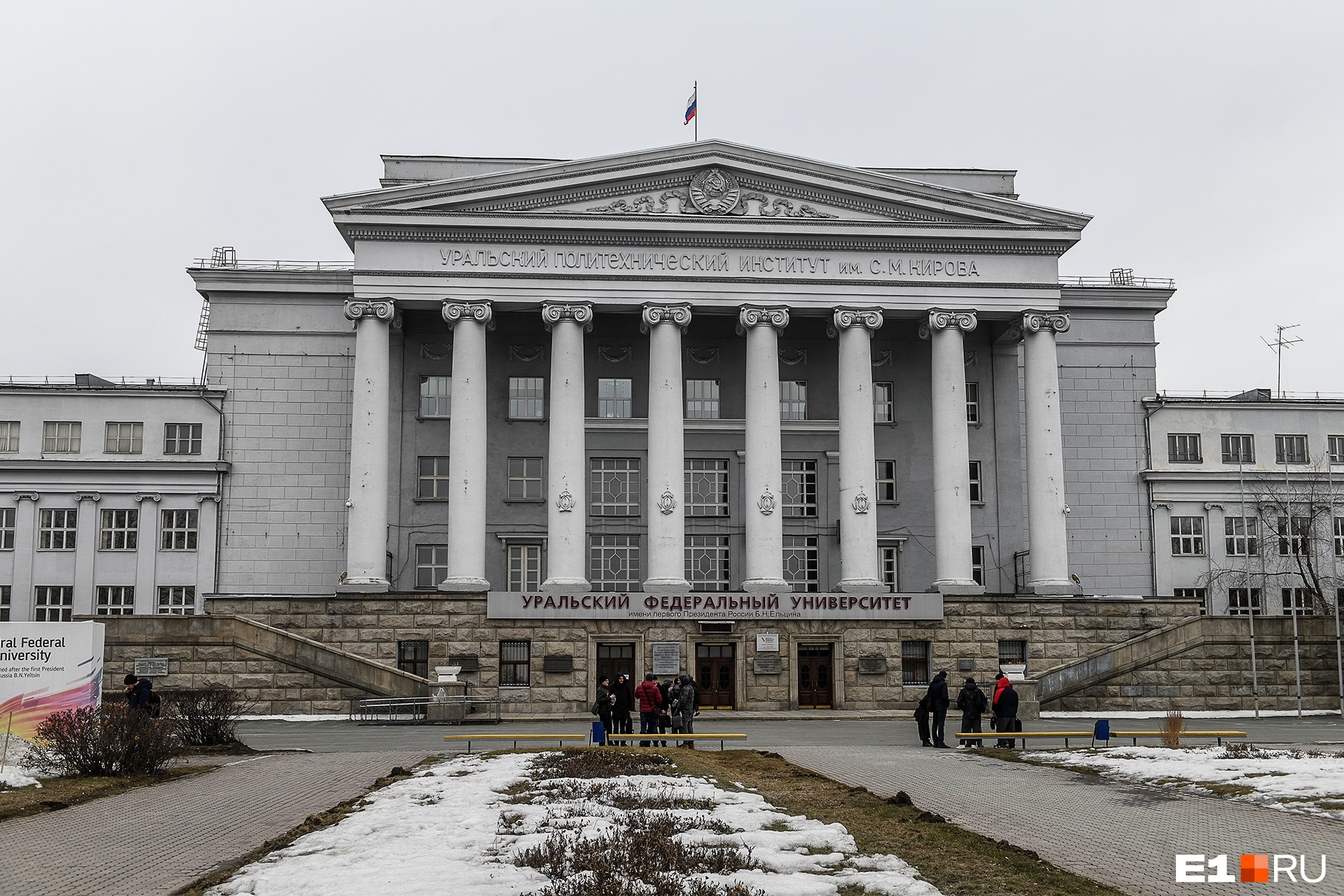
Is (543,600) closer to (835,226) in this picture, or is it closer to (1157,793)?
(835,226)

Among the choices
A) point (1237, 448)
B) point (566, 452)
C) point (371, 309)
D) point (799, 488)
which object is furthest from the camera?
point (1237, 448)

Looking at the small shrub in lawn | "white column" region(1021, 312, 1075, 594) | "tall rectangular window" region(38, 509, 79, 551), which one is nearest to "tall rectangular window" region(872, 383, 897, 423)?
"white column" region(1021, 312, 1075, 594)

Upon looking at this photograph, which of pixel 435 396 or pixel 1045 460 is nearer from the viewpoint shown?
pixel 1045 460

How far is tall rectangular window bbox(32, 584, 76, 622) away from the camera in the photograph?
179 ft

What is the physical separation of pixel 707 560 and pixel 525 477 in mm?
8597

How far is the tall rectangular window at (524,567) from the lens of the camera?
171 feet

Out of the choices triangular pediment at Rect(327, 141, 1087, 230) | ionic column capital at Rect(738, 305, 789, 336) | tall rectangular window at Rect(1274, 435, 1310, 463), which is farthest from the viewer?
tall rectangular window at Rect(1274, 435, 1310, 463)

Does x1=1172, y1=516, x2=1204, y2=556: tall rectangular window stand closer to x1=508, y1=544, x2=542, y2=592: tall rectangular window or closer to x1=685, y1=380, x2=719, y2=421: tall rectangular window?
x1=685, y1=380, x2=719, y2=421: tall rectangular window

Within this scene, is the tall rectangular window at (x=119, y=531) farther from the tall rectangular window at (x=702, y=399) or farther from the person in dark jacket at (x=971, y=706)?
the person in dark jacket at (x=971, y=706)

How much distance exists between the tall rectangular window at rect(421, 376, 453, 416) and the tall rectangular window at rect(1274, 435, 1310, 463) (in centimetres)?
3976

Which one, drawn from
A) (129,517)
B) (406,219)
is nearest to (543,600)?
(406,219)

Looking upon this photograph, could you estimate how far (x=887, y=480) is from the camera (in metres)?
54.6

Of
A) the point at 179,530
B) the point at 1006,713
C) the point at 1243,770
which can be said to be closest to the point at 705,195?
the point at 179,530

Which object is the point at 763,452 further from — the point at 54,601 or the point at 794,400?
the point at 54,601
